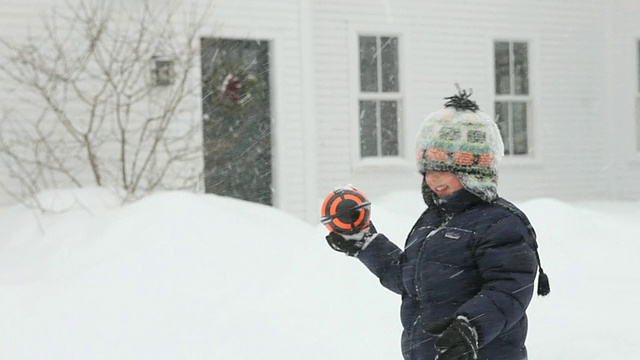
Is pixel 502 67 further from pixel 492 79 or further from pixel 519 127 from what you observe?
pixel 519 127

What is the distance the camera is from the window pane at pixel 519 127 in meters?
13.7

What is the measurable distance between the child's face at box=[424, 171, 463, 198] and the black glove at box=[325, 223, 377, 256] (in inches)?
14.0

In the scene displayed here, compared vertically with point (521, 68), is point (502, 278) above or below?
below

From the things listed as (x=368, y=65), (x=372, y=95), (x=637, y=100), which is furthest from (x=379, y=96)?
(x=637, y=100)

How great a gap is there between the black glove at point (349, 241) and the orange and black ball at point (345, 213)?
0.02 metres

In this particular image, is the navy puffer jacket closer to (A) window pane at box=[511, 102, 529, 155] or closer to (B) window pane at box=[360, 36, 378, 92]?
(B) window pane at box=[360, 36, 378, 92]

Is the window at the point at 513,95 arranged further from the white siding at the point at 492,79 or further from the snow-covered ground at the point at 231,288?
the snow-covered ground at the point at 231,288

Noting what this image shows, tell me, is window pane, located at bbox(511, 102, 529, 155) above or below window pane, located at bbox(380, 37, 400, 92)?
below

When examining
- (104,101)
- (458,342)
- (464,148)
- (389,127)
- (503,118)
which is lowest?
(458,342)

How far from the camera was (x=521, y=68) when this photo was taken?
45.1 ft

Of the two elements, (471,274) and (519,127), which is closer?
(471,274)

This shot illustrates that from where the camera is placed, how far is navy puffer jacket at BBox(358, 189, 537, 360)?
8.09 feet

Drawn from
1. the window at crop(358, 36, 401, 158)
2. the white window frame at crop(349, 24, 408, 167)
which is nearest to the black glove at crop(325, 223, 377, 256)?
the white window frame at crop(349, 24, 408, 167)

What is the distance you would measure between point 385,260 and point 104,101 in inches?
274
